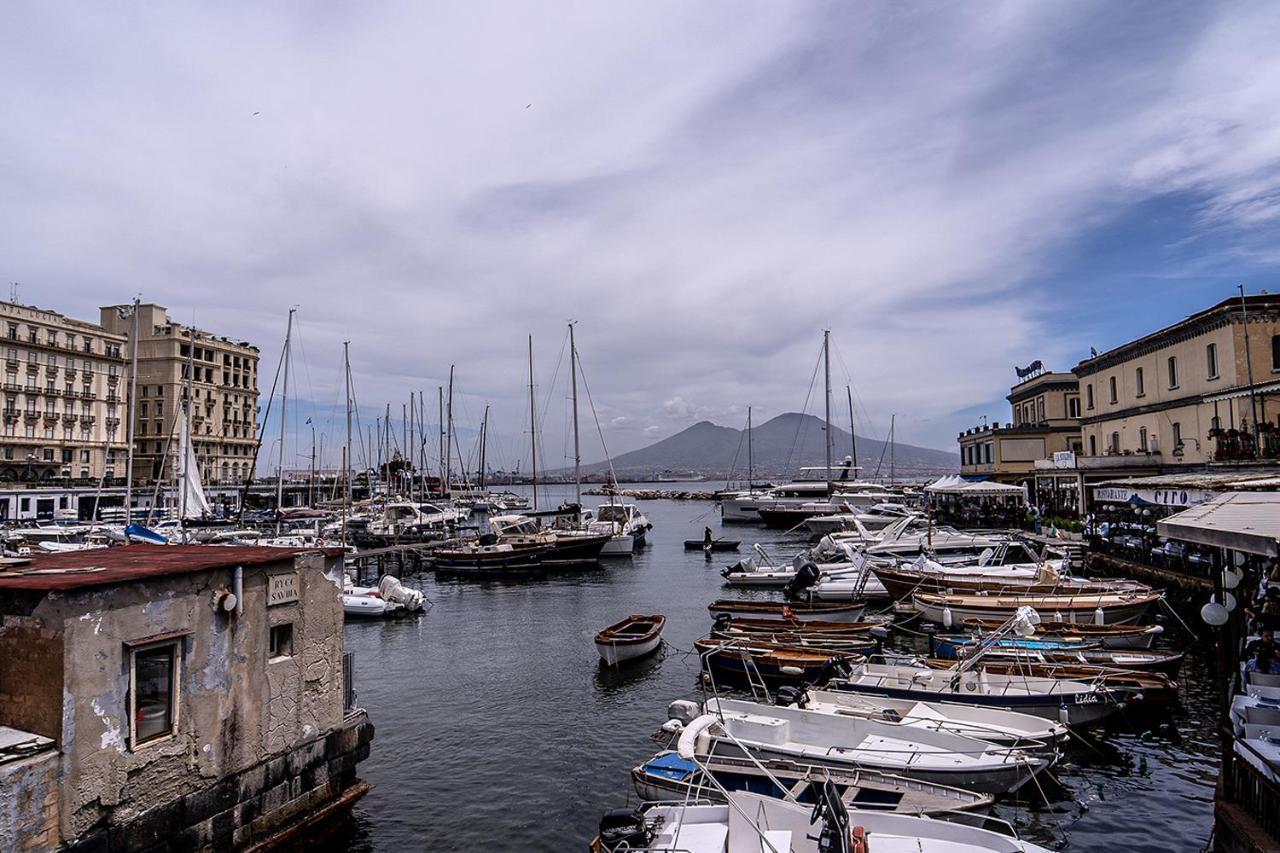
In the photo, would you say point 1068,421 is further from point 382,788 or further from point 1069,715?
point 382,788

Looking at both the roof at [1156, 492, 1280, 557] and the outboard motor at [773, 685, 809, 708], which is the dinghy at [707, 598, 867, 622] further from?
the roof at [1156, 492, 1280, 557]

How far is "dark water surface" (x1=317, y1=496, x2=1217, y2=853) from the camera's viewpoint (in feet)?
45.4

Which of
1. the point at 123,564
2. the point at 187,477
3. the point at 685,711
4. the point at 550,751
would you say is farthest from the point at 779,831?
the point at 187,477

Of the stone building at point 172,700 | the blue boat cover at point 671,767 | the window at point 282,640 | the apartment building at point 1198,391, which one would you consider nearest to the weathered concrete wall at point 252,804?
the stone building at point 172,700

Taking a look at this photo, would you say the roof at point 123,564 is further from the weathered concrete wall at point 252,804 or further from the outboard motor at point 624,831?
the outboard motor at point 624,831

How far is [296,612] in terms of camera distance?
13.5 m

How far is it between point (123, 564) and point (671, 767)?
10.2 meters

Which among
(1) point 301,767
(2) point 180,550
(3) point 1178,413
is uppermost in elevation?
(3) point 1178,413

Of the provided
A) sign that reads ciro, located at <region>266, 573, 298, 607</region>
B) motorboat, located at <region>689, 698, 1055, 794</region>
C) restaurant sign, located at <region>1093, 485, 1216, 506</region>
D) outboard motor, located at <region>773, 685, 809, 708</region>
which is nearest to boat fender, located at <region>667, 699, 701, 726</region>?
motorboat, located at <region>689, 698, 1055, 794</region>

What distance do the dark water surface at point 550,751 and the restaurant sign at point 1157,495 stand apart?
489 centimetres

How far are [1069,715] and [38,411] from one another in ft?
302

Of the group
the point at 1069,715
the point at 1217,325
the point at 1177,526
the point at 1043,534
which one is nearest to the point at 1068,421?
the point at 1043,534

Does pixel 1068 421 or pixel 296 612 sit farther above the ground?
pixel 1068 421

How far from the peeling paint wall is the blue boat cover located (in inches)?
239
